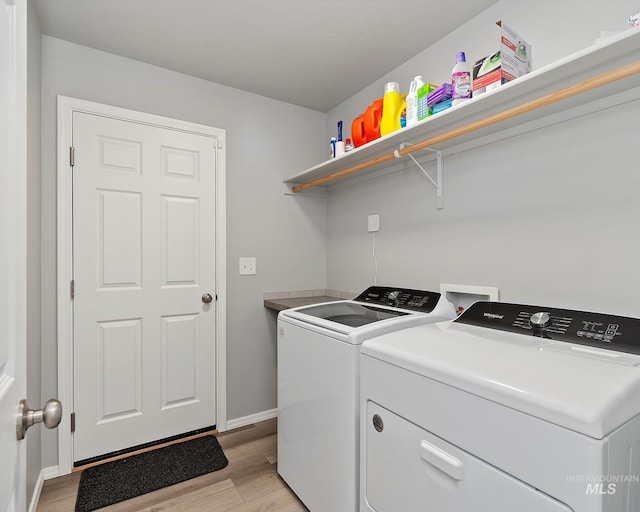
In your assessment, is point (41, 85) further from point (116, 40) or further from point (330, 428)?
point (330, 428)

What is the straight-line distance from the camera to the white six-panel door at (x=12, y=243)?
1.77ft

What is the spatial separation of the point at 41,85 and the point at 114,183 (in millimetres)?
607

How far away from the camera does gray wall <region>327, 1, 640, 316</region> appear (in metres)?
1.22

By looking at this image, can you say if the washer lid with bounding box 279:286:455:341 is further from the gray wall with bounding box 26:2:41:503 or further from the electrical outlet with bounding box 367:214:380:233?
the gray wall with bounding box 26:2:41:503

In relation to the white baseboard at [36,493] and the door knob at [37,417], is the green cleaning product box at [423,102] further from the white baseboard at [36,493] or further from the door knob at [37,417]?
the white baseboard at [36,493]

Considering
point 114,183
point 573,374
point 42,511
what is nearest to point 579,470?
point 573,374

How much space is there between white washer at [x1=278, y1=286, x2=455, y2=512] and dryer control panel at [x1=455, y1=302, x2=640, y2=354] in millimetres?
263

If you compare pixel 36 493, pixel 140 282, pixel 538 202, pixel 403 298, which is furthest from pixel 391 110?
pixel 36 493

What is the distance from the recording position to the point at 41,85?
1846 millimetres

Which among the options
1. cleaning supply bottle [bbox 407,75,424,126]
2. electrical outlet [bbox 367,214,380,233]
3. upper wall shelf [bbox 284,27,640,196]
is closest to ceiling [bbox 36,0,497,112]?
cleaning supply bottle [bbox 407,75,424,126]

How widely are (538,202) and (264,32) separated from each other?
1631 mm

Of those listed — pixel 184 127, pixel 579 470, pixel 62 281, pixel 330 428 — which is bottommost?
pixel 330 428

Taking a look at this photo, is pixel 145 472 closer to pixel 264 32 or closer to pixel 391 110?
pixel 391 110

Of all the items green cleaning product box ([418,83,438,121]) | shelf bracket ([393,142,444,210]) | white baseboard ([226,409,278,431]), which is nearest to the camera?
green cleaning product box ([418,83,438,121])
